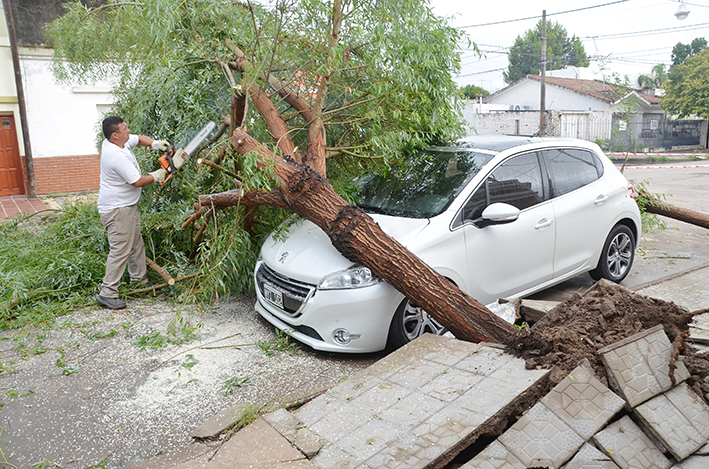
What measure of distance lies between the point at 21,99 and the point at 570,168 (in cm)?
1342

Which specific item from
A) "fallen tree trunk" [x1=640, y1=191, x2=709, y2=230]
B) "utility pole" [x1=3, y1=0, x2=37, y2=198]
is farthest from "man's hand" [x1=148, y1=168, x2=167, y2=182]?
"utility pole" [x1=3, y1=0, x2=37, y2=198]

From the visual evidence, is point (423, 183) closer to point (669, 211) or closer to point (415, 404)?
point (415, 404)

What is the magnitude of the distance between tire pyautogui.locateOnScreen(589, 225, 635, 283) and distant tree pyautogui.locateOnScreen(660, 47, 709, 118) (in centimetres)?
3189

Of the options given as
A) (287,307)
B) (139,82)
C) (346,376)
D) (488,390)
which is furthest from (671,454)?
(139,82)

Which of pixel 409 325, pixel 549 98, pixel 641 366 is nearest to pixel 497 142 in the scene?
pixel 409 325

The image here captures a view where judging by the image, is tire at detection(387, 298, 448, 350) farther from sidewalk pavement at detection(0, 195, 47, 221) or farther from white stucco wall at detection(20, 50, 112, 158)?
white stucco wall at detection(20, 50, 112, 158)

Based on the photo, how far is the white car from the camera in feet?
13.6

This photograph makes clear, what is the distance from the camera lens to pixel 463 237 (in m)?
4.46

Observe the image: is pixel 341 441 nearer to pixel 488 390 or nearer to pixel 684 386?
pixel 488 390

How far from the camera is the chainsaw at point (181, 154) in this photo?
5.48m

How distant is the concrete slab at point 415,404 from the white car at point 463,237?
524mm

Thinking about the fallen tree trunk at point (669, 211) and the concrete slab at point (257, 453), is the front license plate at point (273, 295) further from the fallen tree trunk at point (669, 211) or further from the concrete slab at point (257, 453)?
the fallen tree trunk at point (669, 211)

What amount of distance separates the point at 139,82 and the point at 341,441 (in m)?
5.27

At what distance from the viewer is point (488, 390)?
326 cm
